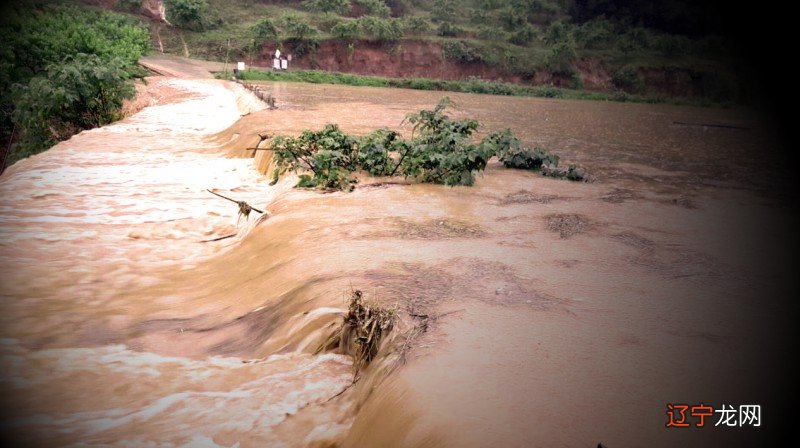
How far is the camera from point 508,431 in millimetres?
2723

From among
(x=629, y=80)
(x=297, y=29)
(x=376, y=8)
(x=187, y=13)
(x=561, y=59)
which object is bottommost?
(x=629, y=80)

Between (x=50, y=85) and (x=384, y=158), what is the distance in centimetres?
886

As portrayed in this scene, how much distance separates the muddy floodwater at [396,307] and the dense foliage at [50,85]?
413 centimetres

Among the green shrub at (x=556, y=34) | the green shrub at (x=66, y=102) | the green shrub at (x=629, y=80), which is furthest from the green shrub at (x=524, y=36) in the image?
the green shrub at (x=66, y=102)

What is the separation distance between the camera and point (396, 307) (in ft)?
12.5

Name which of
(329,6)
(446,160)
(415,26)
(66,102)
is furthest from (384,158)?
(329,6)

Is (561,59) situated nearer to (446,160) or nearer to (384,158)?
(384,158)

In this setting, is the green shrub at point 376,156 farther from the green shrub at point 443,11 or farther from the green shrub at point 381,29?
the green shrub at point 443,11

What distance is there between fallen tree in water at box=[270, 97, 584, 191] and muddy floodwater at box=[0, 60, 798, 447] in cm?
40

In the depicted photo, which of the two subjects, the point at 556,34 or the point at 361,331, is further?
the point at 556,34

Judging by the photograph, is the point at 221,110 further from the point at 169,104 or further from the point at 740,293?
the point at 740,293

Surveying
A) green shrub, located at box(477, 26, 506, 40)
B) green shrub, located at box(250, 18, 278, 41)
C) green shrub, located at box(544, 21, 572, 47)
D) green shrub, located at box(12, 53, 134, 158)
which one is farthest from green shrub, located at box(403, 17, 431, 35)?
green shrub, located at box(12, 53, 134, 158)

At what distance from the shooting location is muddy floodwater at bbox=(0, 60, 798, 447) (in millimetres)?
3068

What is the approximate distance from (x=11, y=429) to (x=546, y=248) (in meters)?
4.37
